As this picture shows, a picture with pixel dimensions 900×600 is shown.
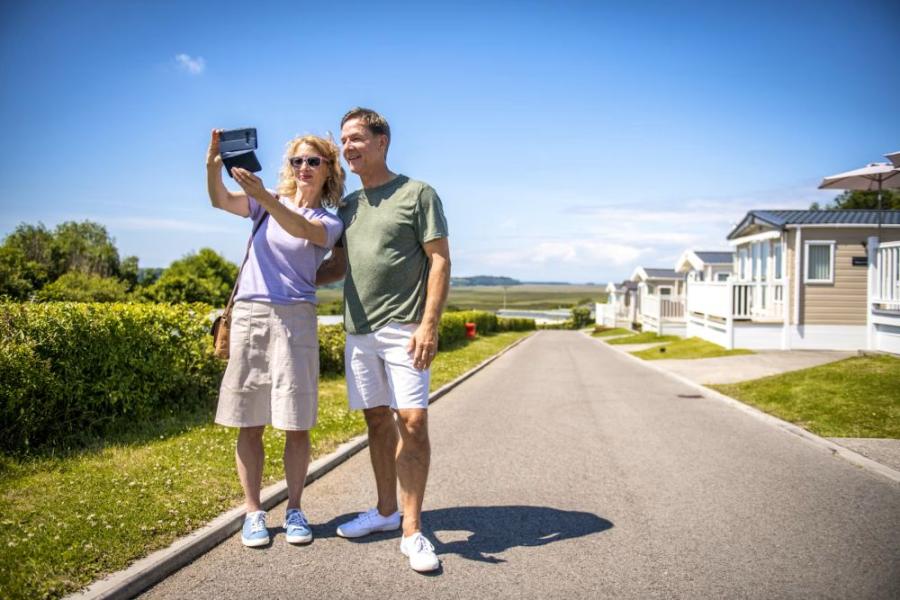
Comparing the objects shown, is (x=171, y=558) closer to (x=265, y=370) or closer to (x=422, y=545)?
(x=265, y=370)

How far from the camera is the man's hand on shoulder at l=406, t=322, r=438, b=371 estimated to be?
12.2 feet

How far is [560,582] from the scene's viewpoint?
11.5 ft

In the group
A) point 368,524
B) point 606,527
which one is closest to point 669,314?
point 606,527

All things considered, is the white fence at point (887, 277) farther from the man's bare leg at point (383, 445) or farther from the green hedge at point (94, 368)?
the man's bare leg at point (383, 445)

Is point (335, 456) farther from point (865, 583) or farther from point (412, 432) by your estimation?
point (865, 583)

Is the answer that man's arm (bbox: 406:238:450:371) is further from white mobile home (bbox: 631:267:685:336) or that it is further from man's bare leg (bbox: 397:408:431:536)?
white mobile home (bbox: 631:267:685:336)

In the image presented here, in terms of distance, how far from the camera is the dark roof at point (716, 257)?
111ft

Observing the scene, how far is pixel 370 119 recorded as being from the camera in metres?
3.92

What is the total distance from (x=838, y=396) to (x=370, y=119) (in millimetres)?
8804

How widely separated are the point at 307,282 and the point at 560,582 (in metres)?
2.17

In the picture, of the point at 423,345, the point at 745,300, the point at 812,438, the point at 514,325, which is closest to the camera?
the point at 423,345

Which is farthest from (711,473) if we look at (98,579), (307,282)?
(98,579)

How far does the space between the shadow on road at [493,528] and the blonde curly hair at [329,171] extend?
2.10 m

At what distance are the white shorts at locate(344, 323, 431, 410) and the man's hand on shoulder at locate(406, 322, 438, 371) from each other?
4 centimetres
